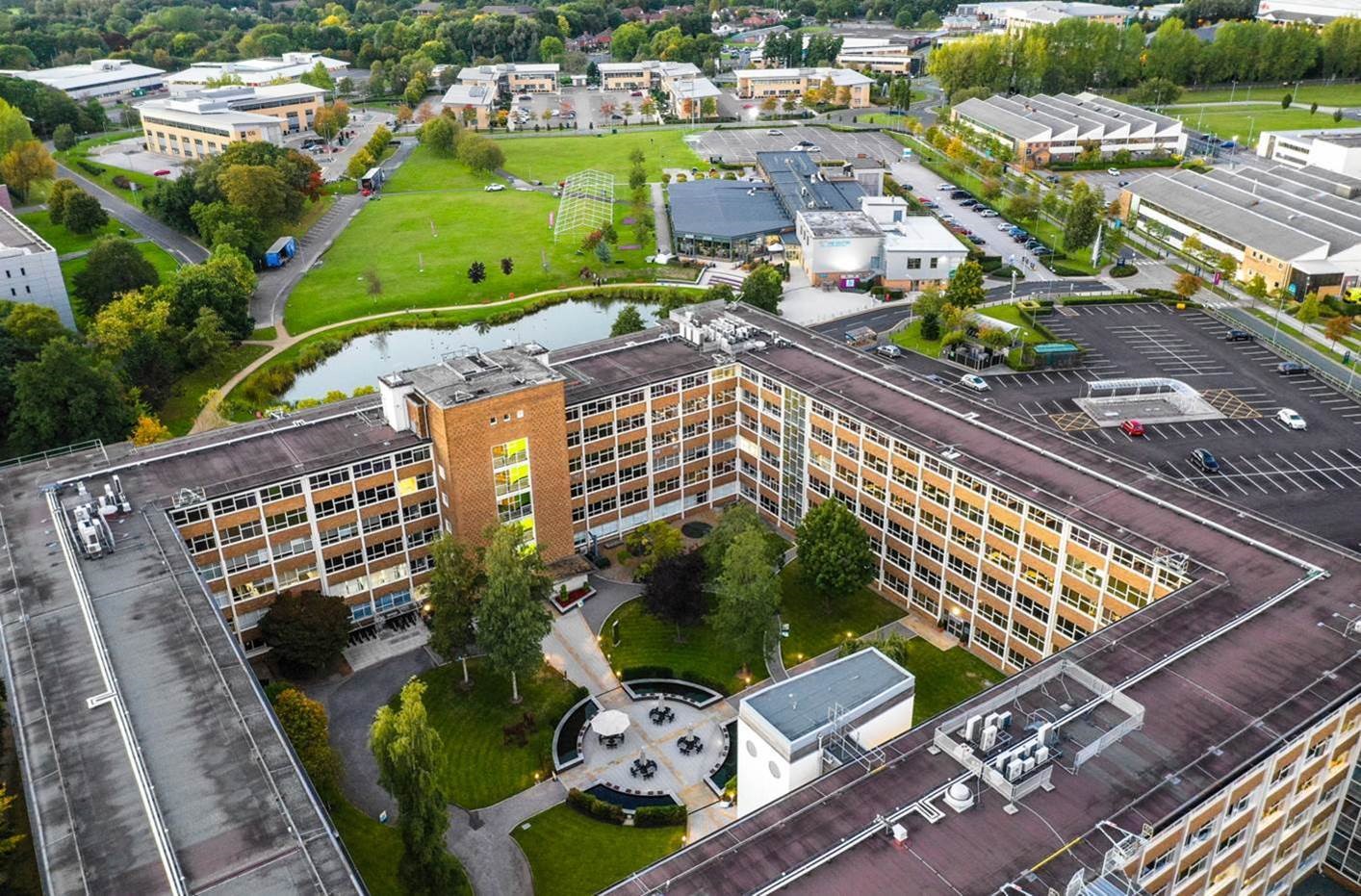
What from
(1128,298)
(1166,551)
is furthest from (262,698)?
(1128,298)

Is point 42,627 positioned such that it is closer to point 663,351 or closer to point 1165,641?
point 663,351

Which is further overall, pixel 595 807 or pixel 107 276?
pixel 107 276

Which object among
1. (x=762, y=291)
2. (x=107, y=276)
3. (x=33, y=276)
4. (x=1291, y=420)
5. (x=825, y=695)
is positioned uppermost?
(x=33, y=276)

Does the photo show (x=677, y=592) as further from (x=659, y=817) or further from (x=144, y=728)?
(x=144, y=728)

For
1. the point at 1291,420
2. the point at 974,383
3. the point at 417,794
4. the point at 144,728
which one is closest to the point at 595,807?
the point at 417,794

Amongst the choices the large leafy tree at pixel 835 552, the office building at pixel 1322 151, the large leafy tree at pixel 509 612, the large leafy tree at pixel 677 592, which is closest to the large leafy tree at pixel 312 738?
the large leafy tree at pixel 509 612

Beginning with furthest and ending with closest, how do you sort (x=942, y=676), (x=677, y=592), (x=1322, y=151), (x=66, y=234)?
(x=1322, y=151)
(x=66, y=234)
(x=677, y=592)
(x=942, y=676)

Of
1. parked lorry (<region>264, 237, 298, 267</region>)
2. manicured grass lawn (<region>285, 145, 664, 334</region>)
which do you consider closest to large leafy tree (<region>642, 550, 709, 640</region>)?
manicured grass lawn (<region>285, 145, 664, 334</region>)
